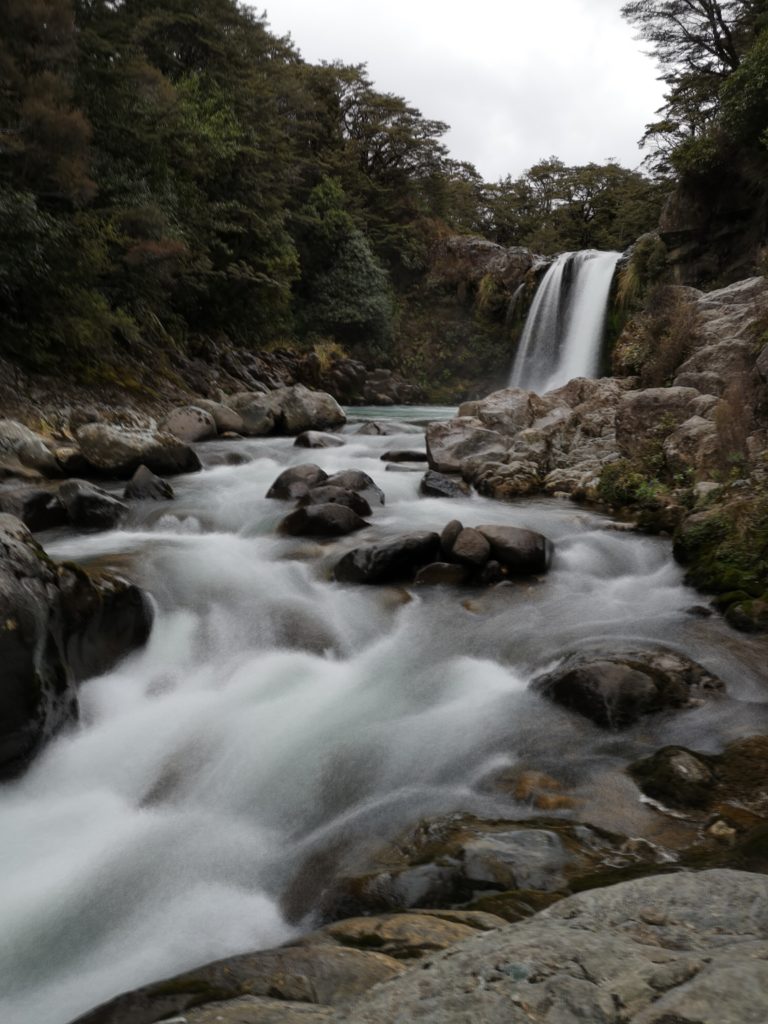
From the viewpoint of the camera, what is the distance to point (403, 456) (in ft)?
41.3

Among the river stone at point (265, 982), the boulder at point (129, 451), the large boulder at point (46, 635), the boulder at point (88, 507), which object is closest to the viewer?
the river stone at point (265, 982)

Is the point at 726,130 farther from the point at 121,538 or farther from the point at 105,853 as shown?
the point at 105,853

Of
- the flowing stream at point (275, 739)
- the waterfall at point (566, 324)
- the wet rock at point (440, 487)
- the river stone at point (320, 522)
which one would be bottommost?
the flowing stream at point (275, 739)

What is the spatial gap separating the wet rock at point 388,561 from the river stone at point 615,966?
472cm

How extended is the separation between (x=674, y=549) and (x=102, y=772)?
581cm

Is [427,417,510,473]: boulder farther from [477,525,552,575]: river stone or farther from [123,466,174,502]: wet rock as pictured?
[123,466,174,502]: wet rock

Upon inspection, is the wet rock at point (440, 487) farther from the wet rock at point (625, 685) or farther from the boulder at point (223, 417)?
the boulder at point (223, 417)

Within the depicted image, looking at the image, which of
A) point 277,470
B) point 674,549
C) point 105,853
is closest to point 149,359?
point 277,470

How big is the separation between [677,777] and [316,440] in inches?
416

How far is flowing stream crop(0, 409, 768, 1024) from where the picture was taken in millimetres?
3064

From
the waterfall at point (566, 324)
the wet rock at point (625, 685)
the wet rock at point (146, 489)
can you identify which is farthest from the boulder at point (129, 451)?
the waterfall at point (566, 324)

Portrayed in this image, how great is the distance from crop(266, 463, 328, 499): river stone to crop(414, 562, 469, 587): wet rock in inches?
117

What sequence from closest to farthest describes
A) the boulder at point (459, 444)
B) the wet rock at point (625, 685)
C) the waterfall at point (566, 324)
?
the wet rock at point (625, 685), the boulder at point (459, 444), the waterfall at point (566, 324)

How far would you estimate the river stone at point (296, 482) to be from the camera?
9.42m
